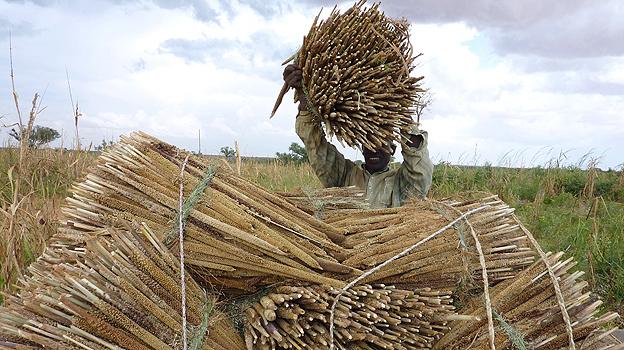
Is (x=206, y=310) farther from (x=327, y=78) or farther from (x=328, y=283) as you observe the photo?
(x=327, y=78)

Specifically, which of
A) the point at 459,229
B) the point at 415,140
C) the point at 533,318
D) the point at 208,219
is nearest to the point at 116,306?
the point at 208,219

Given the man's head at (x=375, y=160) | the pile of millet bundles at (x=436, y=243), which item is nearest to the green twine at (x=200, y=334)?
the pile of millet bundles at (x=436, y=243)

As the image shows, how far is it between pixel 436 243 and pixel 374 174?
4.96 ft

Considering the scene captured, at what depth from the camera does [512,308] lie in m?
1.74

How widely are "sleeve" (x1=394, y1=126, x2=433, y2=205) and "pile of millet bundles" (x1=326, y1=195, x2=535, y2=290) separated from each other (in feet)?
2.61

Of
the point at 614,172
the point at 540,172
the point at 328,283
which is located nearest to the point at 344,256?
the point at 328,283

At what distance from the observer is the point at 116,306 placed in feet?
4.56

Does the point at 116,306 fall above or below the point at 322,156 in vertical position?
below

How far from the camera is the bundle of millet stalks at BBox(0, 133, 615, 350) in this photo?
4.64ft

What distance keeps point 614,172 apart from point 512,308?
9.69 metres

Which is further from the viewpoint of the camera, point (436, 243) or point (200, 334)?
point (436, 243)

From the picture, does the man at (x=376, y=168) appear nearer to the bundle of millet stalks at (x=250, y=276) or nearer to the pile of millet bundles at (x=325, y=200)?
the pile of millet bundles at (x=325, y=200)

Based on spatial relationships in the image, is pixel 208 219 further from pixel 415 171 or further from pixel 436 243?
pixel 415 171

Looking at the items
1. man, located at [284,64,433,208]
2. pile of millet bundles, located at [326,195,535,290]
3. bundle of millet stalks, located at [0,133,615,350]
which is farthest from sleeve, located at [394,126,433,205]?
bundle of millet stalks, located at [0,133,615,350]
